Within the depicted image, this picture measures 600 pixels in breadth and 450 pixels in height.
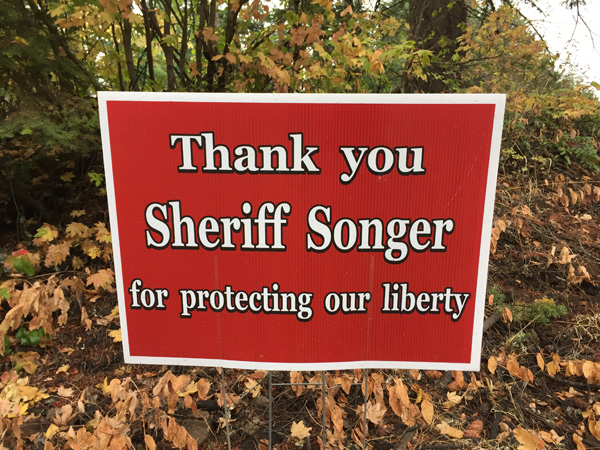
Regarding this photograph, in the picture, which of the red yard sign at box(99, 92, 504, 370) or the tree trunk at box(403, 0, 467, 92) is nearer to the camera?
the red yard sign at box(99, 92, 504, 370)

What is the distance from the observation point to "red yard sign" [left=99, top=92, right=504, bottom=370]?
1521 millimetres

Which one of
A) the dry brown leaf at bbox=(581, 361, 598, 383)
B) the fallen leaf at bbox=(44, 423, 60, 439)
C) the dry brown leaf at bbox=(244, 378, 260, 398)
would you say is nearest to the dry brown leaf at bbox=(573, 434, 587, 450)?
the dry brown leaf at bbox=(581, 361, 598, 383)

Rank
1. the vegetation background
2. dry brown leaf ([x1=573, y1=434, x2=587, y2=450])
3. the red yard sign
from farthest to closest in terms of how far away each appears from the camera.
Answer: the vegetation background → dry brown leaf ([x1=573, y1=434, x2=587, y2=450]) → the red yard sign

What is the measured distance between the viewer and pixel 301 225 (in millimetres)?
1614

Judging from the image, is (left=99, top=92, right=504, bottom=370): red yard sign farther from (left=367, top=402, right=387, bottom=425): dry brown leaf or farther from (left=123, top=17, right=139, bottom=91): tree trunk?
(left=123, top=17, right=139, bottom=91): tree trunk

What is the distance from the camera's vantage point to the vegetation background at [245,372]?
266 centimetres

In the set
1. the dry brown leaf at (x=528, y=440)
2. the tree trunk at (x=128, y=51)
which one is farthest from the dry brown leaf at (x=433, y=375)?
the tree trunk at (x=128, y=51)

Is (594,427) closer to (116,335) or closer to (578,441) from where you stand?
(578,441)

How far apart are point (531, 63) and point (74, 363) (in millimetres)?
6204

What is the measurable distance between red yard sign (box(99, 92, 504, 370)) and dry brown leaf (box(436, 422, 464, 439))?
1.21 metres

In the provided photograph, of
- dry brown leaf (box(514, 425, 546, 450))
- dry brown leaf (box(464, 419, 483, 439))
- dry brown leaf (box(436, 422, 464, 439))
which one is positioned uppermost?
dry brown leaf (box(514, 425, 546, 450))

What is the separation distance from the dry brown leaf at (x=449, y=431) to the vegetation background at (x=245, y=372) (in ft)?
0.04

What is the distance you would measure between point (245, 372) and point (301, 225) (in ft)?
6.48

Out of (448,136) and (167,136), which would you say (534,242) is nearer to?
(448,136)
